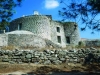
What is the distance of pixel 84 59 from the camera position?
1897cm

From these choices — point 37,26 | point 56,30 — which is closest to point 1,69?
point 37,26

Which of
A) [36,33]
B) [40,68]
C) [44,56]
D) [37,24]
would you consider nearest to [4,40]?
[36,33]

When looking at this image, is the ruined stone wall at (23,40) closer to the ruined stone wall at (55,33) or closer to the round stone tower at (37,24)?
the round stone tower at (37,24)

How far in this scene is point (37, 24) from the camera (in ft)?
156

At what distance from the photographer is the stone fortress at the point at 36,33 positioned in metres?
39.3

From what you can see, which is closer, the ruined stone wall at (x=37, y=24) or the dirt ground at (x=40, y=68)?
the dirt ground at (x=40, y=68)

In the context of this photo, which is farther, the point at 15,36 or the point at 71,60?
the point at 15,36

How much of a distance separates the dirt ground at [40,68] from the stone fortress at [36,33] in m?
21.2

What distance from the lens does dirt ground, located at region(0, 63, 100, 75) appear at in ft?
50.7

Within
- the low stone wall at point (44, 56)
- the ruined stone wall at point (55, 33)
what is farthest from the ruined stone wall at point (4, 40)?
the low stone wall at point (44, 56)

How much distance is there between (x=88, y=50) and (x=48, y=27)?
2982 cm

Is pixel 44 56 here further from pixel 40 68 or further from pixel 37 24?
pixel 37 24

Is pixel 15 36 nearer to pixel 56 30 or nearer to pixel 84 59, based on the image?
pixel 56 30

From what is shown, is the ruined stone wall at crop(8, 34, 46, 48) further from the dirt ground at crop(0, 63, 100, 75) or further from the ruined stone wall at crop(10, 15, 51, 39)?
the dirt ground at crop(0, 63, 100, 75)
